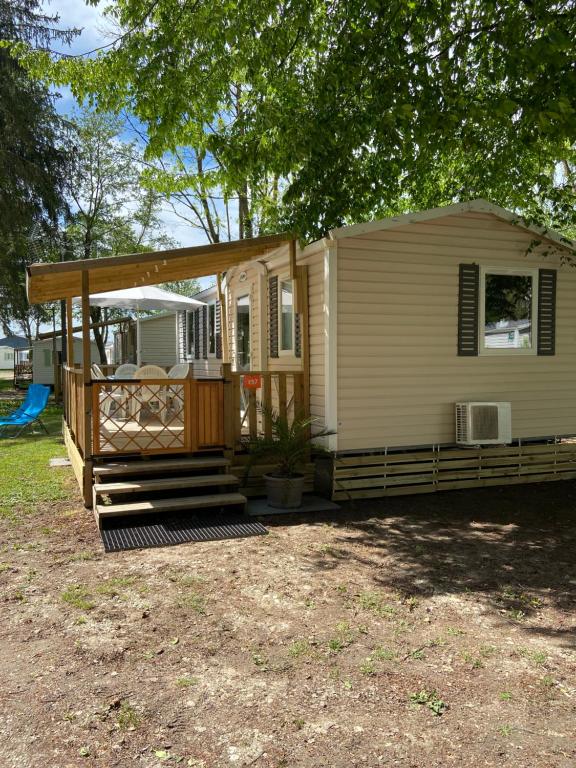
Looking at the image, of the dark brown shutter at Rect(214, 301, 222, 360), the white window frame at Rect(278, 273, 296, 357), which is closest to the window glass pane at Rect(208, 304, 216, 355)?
the dark brown shutter at Rect(214, 301, 222, 360)

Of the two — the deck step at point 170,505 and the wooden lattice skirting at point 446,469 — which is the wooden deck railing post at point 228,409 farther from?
the wooden lattice skirting at point 446,469

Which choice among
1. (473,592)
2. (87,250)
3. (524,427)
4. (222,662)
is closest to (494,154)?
(524,427)

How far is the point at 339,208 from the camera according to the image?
26.0 feet

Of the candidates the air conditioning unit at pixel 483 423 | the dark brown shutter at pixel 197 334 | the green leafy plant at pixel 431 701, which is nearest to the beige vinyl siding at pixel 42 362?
the dark brown shutter at pixel 197 334

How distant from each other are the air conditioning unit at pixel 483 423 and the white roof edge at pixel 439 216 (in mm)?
2301

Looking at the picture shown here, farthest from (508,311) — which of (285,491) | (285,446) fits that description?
(285,491)

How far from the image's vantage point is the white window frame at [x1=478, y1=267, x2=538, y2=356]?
782 centimetres

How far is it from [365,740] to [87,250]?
25672 mm

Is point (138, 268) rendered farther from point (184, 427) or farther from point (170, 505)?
point (170, 505)

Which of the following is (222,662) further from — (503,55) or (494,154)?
(494,154)

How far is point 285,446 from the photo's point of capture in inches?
267

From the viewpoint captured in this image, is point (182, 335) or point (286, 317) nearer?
point (286, 317)

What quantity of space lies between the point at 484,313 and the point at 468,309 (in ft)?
0.78

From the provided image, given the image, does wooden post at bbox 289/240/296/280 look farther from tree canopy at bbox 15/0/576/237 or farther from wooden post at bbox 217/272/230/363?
wooden post at bbox 217/272/230/363
